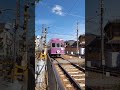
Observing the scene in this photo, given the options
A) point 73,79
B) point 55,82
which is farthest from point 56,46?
point 55,82

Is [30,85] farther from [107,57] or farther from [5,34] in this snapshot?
[107,57]

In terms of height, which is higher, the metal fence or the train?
the train

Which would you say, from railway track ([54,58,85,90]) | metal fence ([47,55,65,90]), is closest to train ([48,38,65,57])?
railway track ([54,58,85,90])

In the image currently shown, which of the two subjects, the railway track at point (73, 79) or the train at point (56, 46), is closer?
the railway track at point (73, 79)

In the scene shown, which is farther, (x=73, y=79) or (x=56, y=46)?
(x=56, y=46)

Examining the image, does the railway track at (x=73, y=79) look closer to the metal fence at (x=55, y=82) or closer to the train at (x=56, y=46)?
the metal fence at (x=55, y=82)

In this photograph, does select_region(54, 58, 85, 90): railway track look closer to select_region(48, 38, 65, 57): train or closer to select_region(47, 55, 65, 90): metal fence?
select_region(47, 55, 65, 90): metal fence

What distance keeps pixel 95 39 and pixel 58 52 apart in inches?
348

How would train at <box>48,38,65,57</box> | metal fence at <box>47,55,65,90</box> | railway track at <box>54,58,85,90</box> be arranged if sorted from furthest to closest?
train at <box>48,38,65,57</box> < railway track at <box>54,58,85,90</box> < metal fence at <box>47,55,65,90</box>

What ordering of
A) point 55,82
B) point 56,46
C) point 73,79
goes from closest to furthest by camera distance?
point 55,82 < point 73,79 < point 56,46

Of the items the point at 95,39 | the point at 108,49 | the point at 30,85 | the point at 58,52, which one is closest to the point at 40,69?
the point at 30,85

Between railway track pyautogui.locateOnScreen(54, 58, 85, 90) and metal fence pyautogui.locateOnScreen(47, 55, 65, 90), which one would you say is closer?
metal fence pyautogui.locateOnScreen(47, 55, 65, 90)

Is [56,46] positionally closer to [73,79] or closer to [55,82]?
[73,79]

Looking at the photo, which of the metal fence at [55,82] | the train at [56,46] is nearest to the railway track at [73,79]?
the metal fence at [55,82]
